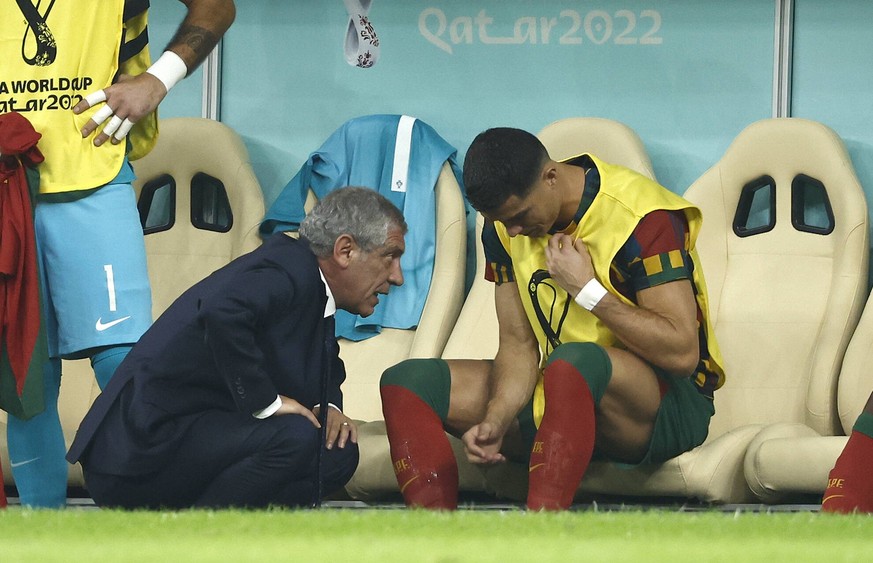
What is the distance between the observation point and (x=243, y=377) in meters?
2.07

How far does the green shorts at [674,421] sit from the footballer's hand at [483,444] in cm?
15

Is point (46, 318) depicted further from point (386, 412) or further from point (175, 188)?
point (175, 188)

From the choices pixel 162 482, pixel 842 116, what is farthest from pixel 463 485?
pixel 842 116

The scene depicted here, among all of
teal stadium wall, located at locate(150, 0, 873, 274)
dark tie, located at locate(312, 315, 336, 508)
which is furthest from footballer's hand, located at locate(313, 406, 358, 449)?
teal stadium wall, located at locate(150, 0, 873, 274)

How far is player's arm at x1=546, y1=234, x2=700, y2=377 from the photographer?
7.43 feet

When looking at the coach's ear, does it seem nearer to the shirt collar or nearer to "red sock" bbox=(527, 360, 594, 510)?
the shirt collar

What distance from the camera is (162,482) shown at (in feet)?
7.07

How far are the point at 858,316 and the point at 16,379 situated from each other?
74.7 inches

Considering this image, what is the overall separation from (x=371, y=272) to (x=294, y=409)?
10.5 inches

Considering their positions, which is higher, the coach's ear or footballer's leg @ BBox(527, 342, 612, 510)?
the coach's ear

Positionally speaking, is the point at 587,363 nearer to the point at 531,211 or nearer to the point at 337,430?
the point at 531,211

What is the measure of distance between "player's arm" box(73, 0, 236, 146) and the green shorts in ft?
2.93

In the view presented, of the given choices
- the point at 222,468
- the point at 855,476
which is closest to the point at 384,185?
the point at 222,468

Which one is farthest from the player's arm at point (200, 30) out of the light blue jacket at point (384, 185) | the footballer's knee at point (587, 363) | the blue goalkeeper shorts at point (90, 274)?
the light blue jacket at point (384, 185)
